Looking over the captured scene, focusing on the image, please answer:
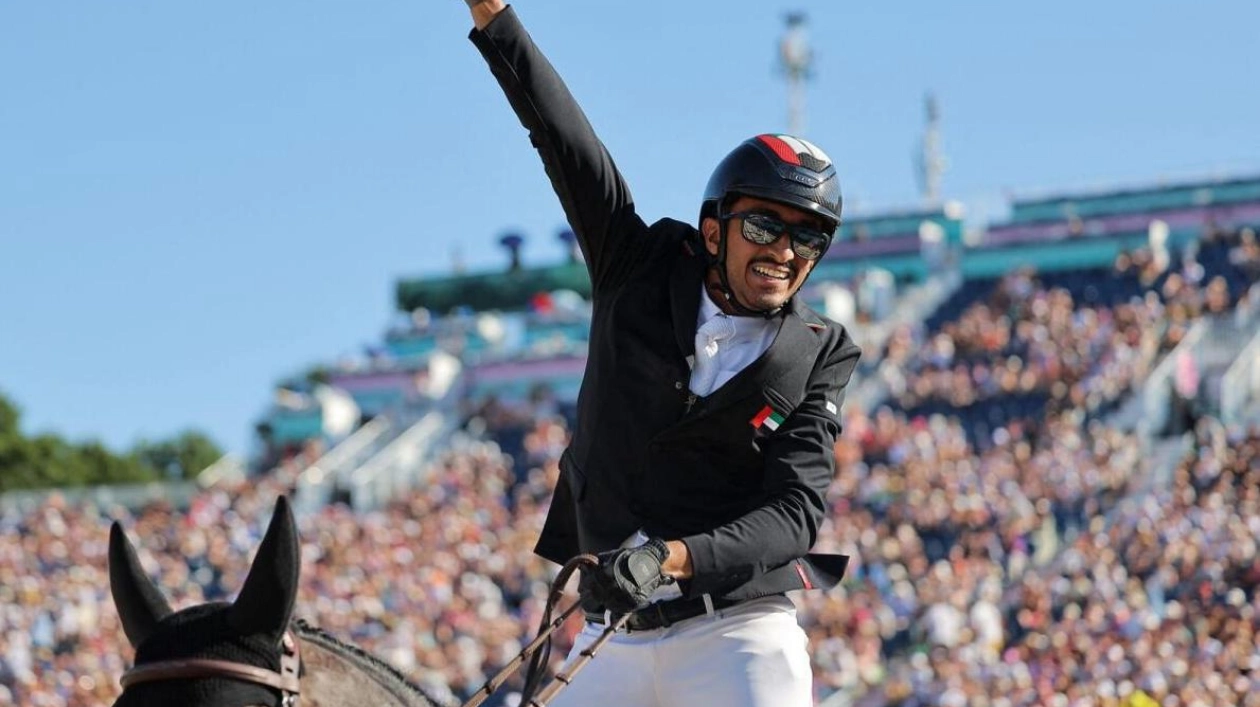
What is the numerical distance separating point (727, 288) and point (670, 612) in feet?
2.54

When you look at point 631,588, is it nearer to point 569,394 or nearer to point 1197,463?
point 1197,463

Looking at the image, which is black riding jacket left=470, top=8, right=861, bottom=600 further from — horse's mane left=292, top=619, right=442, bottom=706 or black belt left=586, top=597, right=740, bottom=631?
horse's mane left=292, top=619, right=442, bottom=706

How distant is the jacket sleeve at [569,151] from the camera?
4.62 meters

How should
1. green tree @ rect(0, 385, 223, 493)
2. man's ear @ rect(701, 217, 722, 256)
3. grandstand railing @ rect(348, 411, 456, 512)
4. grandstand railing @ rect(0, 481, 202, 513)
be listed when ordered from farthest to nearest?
green tree @ rect(0, 385, 223, 493)
grandstand railing @ rect(0, 481, 202, 513)
grandstand railing @ rect(348, 411, 456, 512)
man's ear @ rect(701, 217, 722, 256)

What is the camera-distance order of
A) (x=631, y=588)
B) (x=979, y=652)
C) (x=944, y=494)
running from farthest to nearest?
1. (x=944, y=494)
2. (x=979, y=652)
3. (x=631, y=588)

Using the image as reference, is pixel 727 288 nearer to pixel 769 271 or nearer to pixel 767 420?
pixel 769 271

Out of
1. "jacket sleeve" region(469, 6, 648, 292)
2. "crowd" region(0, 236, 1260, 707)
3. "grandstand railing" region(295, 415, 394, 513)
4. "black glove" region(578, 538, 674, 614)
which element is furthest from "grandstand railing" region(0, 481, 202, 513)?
"black glove" region(578, 538, 674, 614)

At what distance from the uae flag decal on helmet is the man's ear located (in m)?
0.24

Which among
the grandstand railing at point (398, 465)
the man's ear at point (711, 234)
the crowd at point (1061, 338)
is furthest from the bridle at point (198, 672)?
the grandstand railing at point (398, 465)

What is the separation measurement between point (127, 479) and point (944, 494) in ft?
152

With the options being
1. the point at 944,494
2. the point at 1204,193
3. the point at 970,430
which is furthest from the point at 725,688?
the point at 1204,193

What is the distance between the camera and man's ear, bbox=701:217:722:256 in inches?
189

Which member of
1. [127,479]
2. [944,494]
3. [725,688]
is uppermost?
[725,688]

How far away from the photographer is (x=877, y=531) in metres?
22.6
